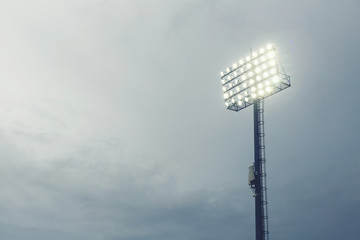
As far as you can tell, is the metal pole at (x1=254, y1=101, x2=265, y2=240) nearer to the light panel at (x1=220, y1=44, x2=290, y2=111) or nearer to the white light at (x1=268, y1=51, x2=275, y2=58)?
the light panel at (x1=220, y1=44, x2=290, y2=111)

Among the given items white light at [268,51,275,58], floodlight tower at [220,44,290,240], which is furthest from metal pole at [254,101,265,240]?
white light at [268,51,275,58]

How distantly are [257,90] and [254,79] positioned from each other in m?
1.07

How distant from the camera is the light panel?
28.0 metres

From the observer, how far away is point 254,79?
96.2 ft

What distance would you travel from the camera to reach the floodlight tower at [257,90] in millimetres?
26625

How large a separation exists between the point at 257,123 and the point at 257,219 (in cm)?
790

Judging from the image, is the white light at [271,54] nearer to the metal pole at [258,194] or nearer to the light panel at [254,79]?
the light panel at [254,79]

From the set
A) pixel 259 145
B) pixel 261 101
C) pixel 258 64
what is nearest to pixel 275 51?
pixel 258 64

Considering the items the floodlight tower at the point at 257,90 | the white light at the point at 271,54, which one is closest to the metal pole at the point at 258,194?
the floodlight tower at the point at 257,90

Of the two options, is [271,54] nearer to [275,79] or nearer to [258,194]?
[275,79]

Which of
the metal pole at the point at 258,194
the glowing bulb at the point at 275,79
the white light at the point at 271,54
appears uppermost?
the white light at the point at 271,54

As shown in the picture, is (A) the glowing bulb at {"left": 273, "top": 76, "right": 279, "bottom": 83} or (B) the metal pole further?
(A) the glowing bulb at {"left": 273, "top": 76, "right": 279, "bottom": 83}

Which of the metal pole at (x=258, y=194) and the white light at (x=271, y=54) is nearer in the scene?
the metal pole at (x=258, y=194)

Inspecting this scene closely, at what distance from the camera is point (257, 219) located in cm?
2630
